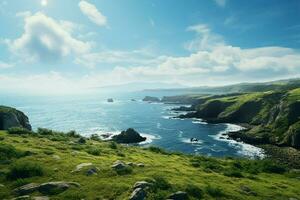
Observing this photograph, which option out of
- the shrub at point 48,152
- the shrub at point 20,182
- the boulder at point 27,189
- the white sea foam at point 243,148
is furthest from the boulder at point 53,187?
the white sea foam at point 243,148

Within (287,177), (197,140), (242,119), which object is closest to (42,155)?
(287,177)

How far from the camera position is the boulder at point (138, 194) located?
23.2 metres

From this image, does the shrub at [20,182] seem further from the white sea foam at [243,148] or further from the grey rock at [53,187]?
the white sea foam at [243,148]

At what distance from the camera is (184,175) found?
34.5 m

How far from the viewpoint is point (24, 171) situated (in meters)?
28.4

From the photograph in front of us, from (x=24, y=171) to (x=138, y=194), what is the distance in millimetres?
11492

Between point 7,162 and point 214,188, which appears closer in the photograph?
point 214,188

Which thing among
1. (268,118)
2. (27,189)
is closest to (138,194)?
(27,189)

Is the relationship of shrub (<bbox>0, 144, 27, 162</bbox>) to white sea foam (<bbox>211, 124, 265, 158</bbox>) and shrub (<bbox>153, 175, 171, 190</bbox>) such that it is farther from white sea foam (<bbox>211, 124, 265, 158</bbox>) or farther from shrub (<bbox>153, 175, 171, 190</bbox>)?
white sea foam (<bbox>211, 124, 265, 158</bbox>)

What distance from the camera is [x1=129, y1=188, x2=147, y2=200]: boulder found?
23250 mm

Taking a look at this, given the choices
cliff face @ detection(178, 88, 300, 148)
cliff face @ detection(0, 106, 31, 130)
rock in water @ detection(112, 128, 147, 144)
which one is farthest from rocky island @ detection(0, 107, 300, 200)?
cliff face @ detection(178, 88, 300, 148)

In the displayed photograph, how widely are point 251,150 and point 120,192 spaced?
312 feet

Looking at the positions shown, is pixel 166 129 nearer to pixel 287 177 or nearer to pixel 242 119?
pixel 242 119

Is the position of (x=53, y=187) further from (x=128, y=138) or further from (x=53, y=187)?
(x=128, y=138)
